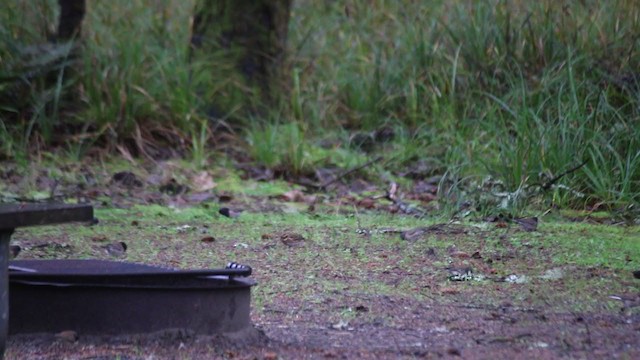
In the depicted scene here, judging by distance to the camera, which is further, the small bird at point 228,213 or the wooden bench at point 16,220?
the small bird at point 228,213

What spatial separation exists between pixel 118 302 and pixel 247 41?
5.16 m

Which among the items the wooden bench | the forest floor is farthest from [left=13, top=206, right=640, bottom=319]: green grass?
the wooden bench

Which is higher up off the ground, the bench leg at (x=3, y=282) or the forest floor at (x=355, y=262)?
the bench leg at (x=3, y=282)

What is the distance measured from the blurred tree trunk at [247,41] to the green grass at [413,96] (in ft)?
0.39

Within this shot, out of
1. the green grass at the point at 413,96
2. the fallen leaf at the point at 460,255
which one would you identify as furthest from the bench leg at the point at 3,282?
the green grass at the point at 413,96

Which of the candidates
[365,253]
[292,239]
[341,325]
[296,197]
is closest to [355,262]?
[365,253]

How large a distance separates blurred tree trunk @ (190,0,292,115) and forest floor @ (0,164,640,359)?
1370mm

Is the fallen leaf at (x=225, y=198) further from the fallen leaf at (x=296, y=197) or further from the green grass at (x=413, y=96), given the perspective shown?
the green grass at (x=413, y=96)

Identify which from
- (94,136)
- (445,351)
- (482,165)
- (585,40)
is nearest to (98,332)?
(445,351)

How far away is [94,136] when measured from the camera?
662 centimetres

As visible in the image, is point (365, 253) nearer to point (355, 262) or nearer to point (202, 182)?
point (355, 262)

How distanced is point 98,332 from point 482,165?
330 cm

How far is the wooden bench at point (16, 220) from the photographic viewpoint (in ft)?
7.73

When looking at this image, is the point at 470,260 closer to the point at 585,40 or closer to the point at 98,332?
the point at 98,332
